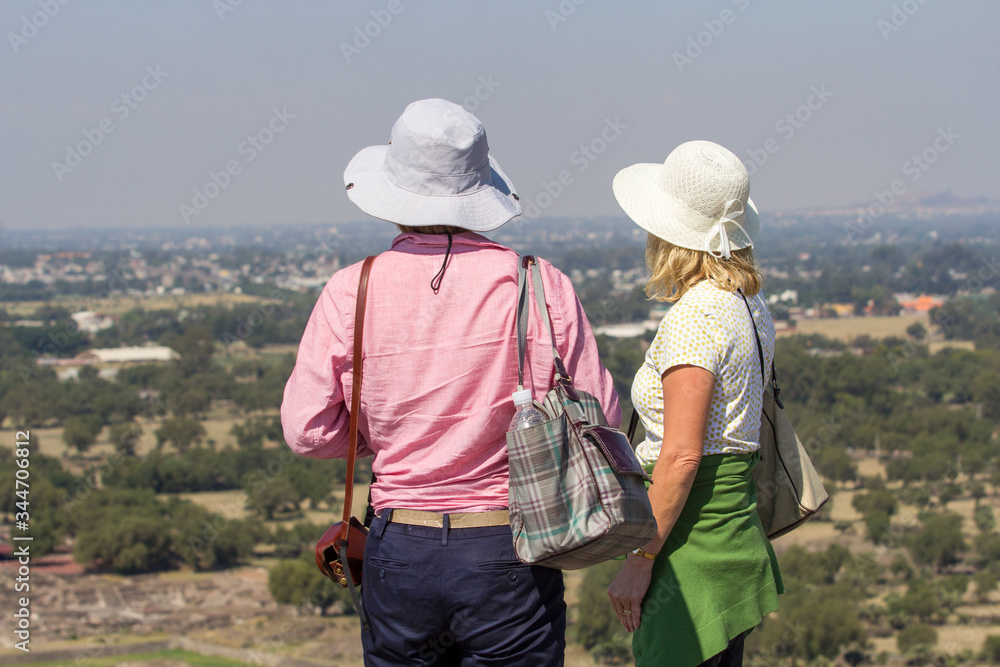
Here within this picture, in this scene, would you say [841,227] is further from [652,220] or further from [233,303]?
[652,220]

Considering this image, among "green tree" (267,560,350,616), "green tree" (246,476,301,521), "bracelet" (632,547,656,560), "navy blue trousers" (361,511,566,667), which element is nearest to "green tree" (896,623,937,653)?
"green tree" (267,560,350,616)

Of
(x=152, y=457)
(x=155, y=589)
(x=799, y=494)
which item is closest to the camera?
(x=799, y=494)

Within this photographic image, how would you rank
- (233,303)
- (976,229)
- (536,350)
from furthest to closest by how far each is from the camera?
(976,229) < (233,303) < (536,350)

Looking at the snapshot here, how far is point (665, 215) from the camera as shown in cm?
187

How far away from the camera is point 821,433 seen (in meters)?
33.3

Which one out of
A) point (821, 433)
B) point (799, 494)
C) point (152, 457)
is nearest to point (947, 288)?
point (821, 433)

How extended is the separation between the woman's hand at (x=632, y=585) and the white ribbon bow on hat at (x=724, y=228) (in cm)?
62

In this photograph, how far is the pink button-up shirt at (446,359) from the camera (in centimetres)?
162

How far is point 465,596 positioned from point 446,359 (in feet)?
1.37

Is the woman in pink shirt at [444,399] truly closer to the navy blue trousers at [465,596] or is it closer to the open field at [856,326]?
the navy blue trousers at [465,596]

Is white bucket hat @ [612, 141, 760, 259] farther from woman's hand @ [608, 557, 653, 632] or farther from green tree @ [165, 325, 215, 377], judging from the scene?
green tree @ [165, 325, 215, 377]

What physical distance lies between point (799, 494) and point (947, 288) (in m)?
85.1

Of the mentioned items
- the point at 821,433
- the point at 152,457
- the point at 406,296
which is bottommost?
the point at 152,457

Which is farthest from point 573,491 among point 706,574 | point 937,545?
point 937,545
